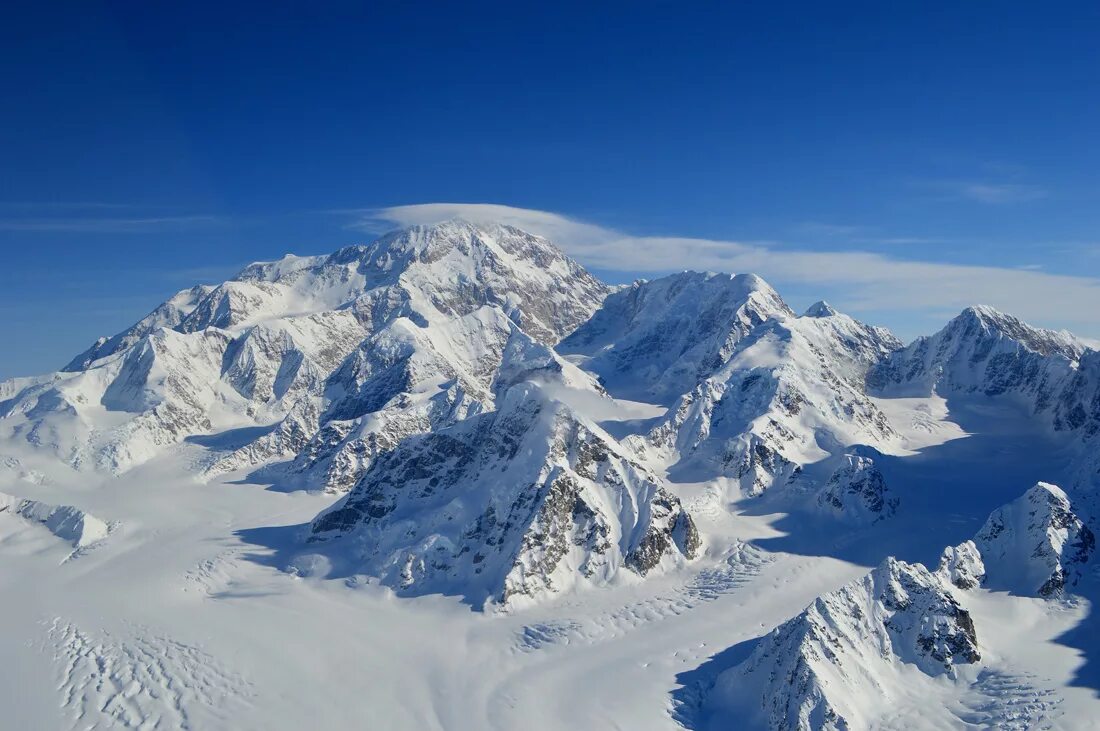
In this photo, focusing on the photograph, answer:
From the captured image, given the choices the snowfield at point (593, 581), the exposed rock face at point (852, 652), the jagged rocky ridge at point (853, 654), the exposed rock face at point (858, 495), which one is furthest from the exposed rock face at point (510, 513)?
the exposed rock face at point (852, 652)

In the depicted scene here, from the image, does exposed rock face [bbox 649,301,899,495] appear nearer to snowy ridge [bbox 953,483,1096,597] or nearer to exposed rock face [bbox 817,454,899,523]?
exposed rock face [bbox 817,454,899,523]

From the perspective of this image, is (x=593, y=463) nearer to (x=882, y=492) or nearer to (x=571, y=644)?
(x=571, y=644)

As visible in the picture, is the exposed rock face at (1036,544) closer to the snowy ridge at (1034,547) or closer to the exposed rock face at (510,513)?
the snowy ridge at (1034,547)

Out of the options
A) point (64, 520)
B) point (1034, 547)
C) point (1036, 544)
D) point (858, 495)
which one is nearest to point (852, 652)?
point (1034, 547)

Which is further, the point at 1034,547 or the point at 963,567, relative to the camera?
the point at 1034,547

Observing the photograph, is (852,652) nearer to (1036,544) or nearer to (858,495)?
(1036,544)

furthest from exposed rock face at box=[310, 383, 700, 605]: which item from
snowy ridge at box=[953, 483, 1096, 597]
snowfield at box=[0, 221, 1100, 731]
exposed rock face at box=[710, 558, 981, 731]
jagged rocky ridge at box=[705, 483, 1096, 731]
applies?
snowy ridge at box=[953, 483, 1096, 597]
